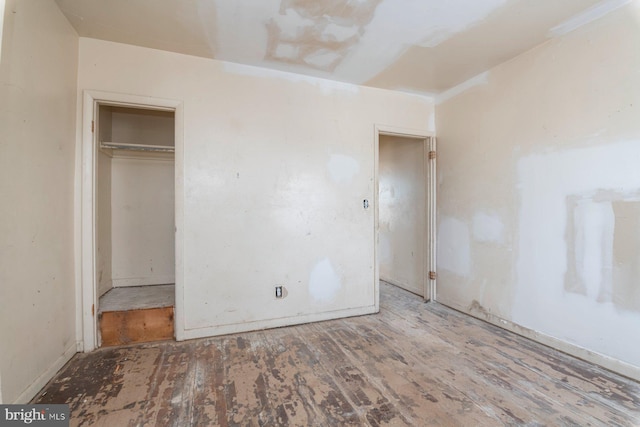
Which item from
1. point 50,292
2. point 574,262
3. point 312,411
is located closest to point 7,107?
point 50,292

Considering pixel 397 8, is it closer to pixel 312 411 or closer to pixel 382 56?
pixel 382 56

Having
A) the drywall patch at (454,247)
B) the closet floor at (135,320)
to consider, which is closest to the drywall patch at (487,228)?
the drywall patch at (454,247)

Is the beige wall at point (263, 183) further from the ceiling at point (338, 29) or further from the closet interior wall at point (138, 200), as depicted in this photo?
the closet interior wall at point (138, 200)

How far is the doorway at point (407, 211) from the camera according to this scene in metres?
3.75

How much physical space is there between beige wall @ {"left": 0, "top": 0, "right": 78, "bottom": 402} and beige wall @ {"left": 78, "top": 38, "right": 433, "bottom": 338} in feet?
1.61

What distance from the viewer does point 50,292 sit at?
200 centimetres

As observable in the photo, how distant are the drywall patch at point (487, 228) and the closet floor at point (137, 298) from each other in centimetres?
320

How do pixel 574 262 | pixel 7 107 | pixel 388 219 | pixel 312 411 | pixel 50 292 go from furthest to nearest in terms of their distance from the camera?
1. pixel 388 219
2. pixel 574 262
3. pixel 50 292
4. pixel 312 411
5. pixel 7 107

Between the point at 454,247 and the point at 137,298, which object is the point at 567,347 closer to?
the point at 454,247

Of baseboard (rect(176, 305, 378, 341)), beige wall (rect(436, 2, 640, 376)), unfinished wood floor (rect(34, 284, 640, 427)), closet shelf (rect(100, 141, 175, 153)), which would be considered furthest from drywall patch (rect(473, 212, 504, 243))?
closet shelf (rect(100, 141, 175, 153))

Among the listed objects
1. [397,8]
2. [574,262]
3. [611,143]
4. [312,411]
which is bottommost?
[312,411]

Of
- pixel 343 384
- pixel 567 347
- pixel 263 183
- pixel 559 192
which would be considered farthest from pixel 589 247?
pixel 263 183

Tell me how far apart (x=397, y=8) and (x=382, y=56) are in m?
0.65

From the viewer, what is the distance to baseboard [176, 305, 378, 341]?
8.76 ft
